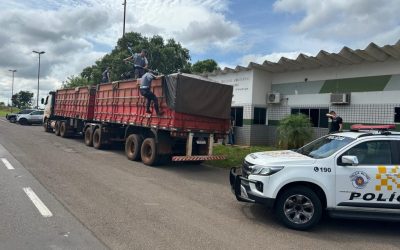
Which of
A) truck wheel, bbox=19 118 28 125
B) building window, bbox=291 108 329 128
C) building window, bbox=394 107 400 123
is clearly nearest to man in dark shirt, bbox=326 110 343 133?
building window, bbox=394 107 400 123

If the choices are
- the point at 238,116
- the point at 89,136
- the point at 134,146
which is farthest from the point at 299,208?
the point at 238,116

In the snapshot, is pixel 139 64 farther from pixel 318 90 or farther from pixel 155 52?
pixel 155 52

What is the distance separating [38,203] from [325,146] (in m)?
5.19

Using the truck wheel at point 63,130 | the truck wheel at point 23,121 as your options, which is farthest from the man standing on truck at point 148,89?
the truck wheel at point 23,121

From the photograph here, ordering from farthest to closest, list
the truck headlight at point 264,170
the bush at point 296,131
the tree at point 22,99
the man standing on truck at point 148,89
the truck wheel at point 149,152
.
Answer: the tree at point 22,99 → the bush at point 296,131 → the man standing on truck at point 148,89 → the truck wheel at point 149,152 → the truck headlight at point 264,170

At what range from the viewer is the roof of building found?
572 inches

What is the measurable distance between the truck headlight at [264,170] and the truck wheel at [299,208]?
0.40 m

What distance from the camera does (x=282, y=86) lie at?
813 inches

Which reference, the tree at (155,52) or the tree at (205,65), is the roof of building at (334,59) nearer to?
the tree at (155,52)

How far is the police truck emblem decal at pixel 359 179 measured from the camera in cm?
655

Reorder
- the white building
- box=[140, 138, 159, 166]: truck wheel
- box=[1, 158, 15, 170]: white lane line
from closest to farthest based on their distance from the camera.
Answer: box=[1, 158, 15, 170]: white lane line < box=[140, 138, 159, 166]: truck wheel < the white building

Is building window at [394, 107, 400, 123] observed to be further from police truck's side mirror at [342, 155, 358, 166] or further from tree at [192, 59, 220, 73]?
tree at [192, 59, 220, 73]

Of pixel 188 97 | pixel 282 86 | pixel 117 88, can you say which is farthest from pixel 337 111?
pixel 117 88

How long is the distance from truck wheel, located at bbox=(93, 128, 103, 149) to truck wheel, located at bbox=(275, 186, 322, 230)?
11805mm
